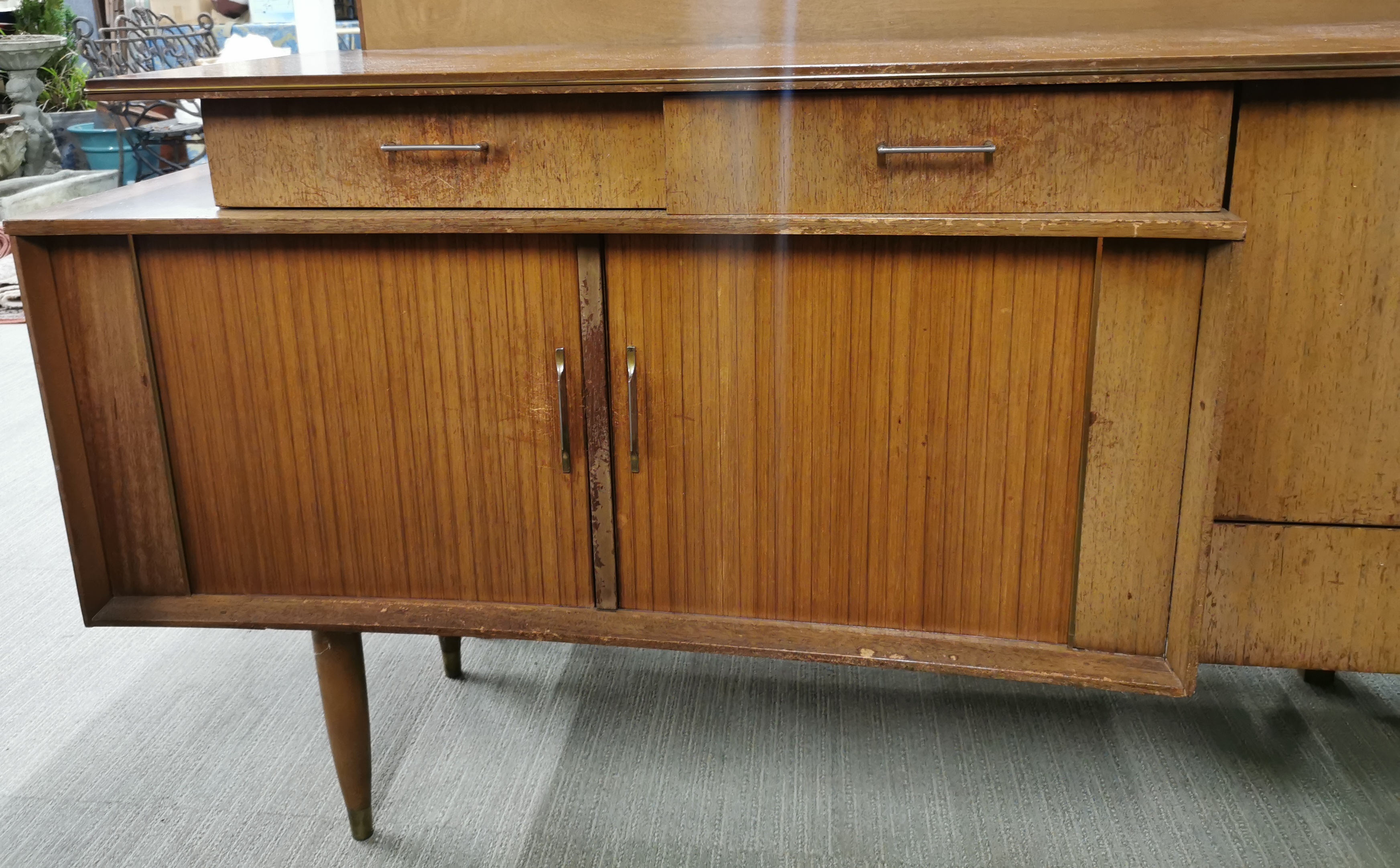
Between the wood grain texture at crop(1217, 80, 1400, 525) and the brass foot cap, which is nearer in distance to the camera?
the wood grain texture at crop(1217, 80, 1400, 525)

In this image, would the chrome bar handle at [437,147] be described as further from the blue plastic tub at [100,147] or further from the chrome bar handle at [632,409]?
the blue plastic tub at [100,147]

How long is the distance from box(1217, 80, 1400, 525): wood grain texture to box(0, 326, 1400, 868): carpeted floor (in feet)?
1.39

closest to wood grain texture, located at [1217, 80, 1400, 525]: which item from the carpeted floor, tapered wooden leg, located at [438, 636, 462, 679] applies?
the carpeted floor

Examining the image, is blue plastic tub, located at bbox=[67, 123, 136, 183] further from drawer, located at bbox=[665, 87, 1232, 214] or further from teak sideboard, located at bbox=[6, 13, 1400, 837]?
drawer, located at bbox=[665, 87, 1232, 214]

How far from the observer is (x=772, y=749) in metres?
1.35

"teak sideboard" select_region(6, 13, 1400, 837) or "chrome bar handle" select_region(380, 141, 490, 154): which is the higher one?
"chrome bar handle" select_region(380, 141, 490, 154)

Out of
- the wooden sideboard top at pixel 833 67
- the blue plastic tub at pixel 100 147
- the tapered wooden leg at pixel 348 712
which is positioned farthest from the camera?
the blue plastic tub at pixel 100 147

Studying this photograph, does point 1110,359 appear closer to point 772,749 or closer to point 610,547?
point 610,547

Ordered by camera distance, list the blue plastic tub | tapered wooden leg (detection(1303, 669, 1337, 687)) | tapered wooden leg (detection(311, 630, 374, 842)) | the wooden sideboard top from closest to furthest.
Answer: the wooden sideboard top, tapered wooden leg (detection(311, 630, 374, 842)), tapered wooden leg (detection(1303, 669, 1337, 687)), the blue plastic tub

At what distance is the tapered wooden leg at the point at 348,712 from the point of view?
1168 mm

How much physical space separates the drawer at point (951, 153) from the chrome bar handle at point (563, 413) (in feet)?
0.57

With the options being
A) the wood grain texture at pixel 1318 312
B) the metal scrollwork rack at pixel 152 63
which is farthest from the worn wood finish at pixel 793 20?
the metal scrollwork rack at pixel 152 63

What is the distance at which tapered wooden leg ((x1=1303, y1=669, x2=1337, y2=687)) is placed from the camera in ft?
4.67

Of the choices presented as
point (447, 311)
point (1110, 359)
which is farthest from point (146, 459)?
point (1110, 359)
